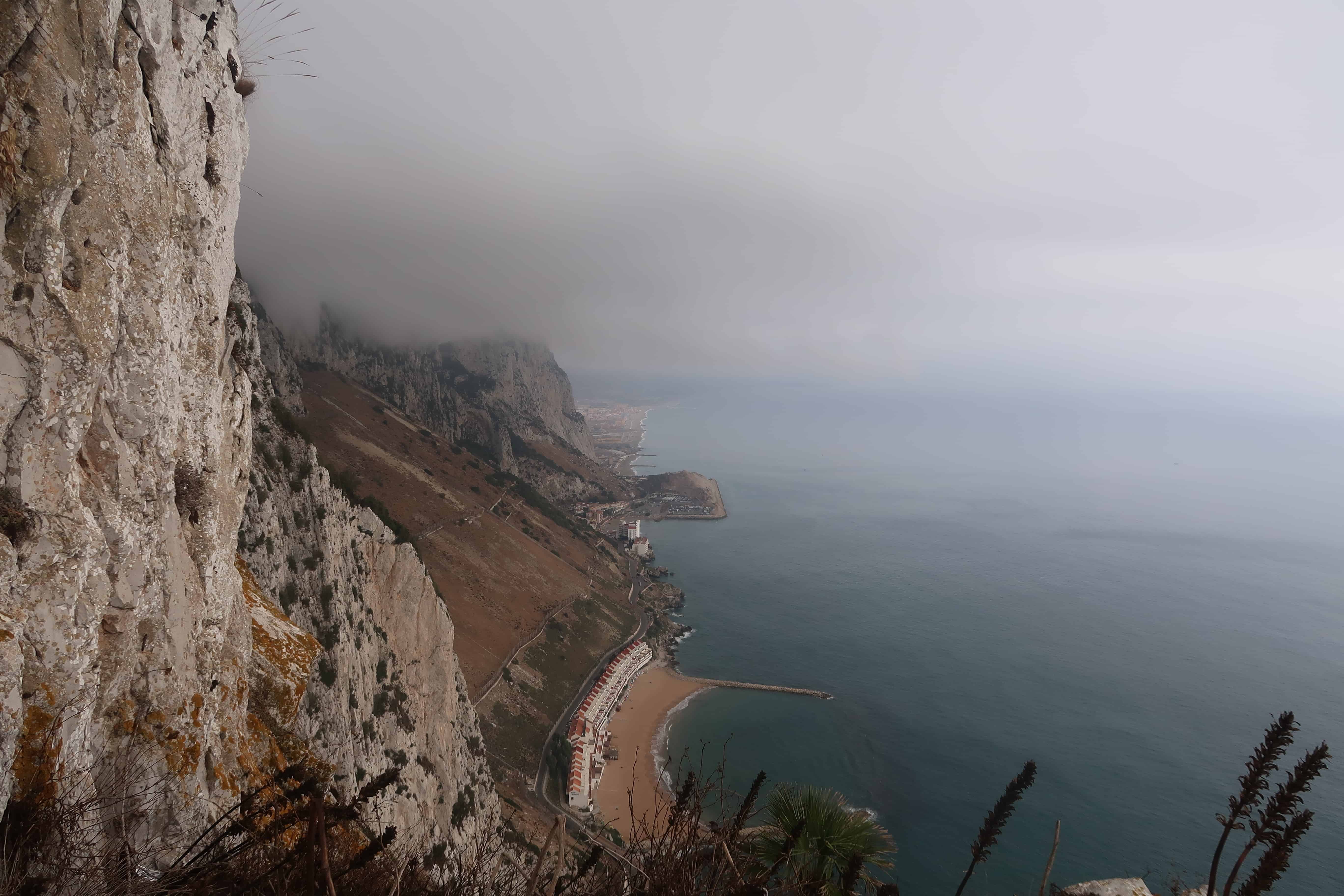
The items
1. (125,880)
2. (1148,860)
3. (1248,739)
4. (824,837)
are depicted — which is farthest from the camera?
(1248,739)

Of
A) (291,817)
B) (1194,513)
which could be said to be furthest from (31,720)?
(1194,513)

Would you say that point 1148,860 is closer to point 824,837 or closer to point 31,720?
point 824,837

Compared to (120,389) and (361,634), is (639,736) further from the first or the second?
(120,389)

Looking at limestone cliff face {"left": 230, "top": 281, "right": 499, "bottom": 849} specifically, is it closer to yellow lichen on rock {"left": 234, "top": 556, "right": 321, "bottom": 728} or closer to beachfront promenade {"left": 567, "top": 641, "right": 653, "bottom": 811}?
yellow lichen on rock {"left": 234, "top": 556, "right": 321, "bottom": 728}

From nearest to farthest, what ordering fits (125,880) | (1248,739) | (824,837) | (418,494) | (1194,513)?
(125,880) < (824,837) < (1248,739) < (418,494) < (1194,513)

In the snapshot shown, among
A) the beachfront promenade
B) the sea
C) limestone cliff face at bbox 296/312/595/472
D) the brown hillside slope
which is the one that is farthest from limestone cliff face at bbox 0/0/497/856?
limestone cliff face at bbox 296/312/595/472
